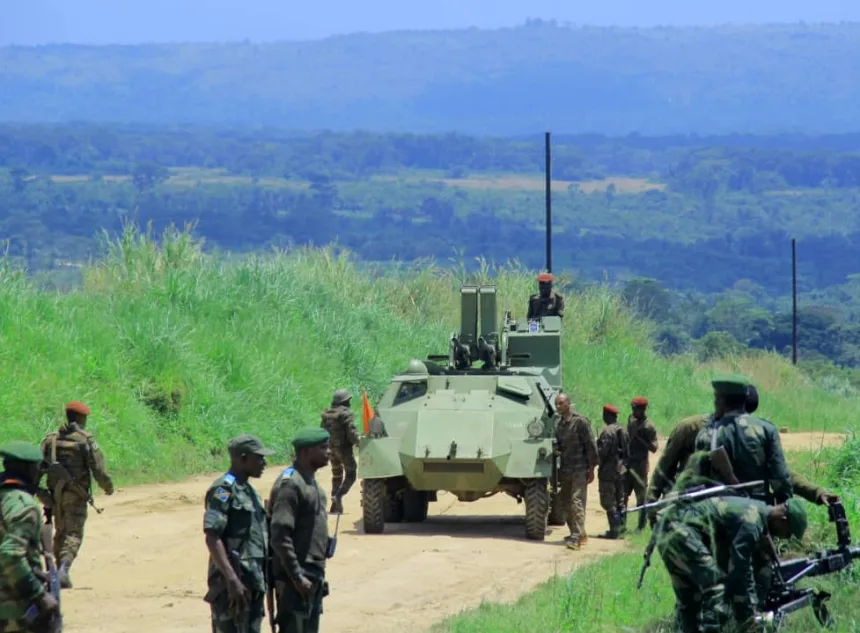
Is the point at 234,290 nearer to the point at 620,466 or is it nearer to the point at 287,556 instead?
the point at 620,466

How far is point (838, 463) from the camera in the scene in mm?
18281

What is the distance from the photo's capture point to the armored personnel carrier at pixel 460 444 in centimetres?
1769

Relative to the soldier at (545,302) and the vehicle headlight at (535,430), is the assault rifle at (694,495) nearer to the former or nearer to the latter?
the vehicle headlight at (535,430)

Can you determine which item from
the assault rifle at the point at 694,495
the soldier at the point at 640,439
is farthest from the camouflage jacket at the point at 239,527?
the soldier at the point at 640,439

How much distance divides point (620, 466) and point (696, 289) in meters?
166

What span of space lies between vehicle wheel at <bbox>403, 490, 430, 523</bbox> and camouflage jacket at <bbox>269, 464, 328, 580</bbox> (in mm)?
8569

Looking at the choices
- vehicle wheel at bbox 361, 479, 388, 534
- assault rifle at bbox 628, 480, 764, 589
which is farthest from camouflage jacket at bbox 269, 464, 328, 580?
vehicle wheel at bbox 361, 479, 388, 534

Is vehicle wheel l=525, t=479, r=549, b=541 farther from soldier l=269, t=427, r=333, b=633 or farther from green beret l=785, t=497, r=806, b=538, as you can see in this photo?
soldier l=269, t=427, r=333, b=633

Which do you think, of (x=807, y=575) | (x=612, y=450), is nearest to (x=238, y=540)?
(x=807, y=575)

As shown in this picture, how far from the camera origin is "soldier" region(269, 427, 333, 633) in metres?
10.3

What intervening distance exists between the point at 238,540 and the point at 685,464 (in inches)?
125

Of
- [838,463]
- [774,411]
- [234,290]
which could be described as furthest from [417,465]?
[774,411]

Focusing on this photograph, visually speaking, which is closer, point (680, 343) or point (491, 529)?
point (491, 529)

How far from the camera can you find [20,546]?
30.7 ft
